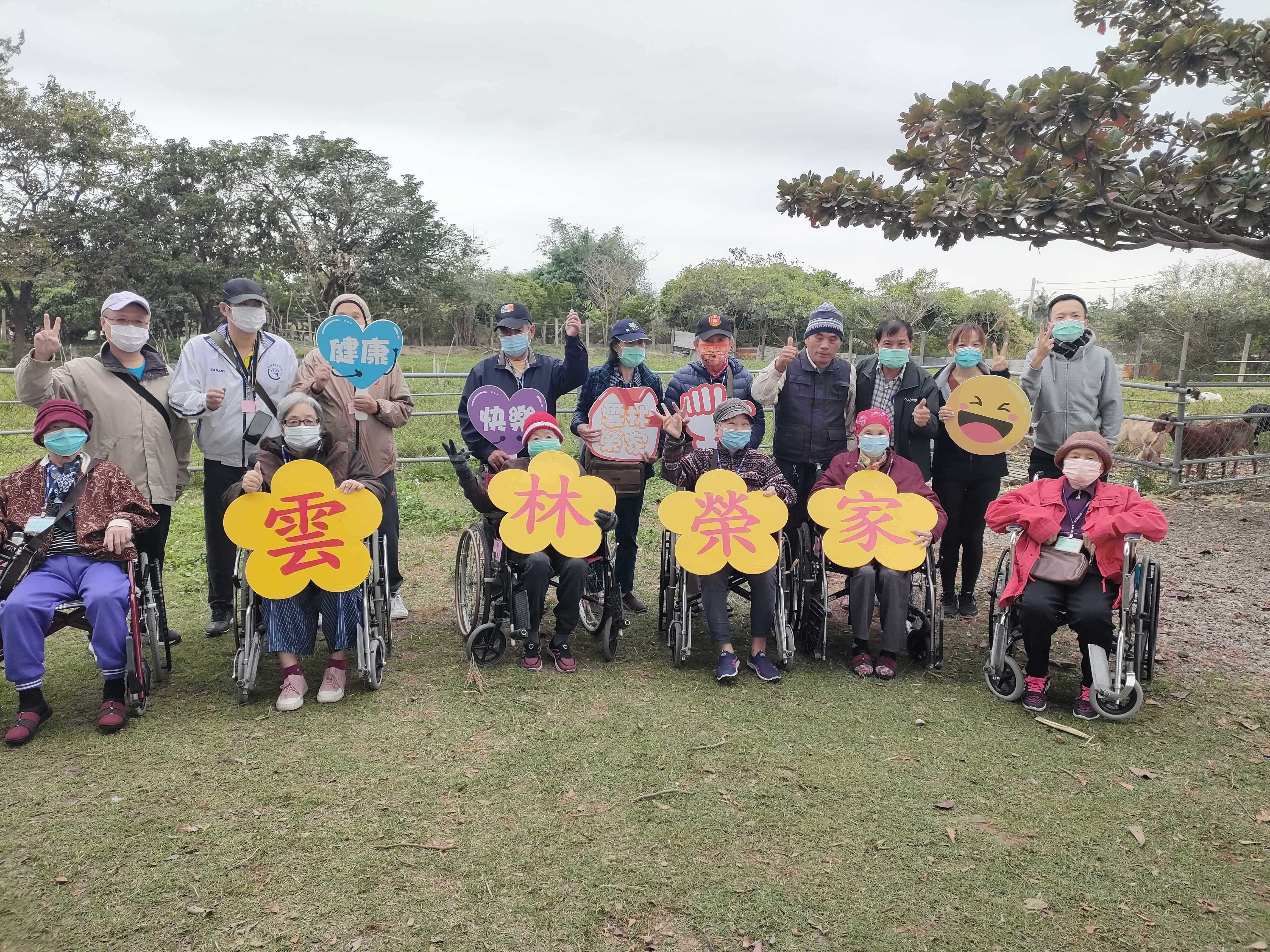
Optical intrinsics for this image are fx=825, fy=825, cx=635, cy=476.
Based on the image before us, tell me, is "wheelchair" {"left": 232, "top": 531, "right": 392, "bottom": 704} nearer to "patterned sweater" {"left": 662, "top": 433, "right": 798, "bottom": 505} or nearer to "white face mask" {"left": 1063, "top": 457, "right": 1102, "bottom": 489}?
"patterned sweater" {"left": 662, "top": 433, "right": 798, "bottom": 505}

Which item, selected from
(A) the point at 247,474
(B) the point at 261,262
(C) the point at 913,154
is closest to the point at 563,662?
(A) the point at 247,474

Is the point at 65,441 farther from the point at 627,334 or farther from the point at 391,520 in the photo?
the point at 627,334

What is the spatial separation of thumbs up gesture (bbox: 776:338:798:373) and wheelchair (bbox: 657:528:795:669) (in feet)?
2.82

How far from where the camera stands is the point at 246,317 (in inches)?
150

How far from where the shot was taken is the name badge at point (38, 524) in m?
3.20

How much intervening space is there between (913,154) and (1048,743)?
3650mm

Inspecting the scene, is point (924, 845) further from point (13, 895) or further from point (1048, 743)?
point (13, 895)

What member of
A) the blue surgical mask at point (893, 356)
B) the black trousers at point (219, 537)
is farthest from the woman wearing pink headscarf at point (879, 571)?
the black trousers at point (219, 537)

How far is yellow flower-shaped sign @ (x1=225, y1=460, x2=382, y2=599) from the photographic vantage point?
3355mm

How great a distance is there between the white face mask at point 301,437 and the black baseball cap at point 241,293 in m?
0.72

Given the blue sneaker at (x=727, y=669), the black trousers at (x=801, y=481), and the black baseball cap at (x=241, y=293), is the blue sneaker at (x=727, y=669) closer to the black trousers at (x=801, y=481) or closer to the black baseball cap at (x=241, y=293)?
the black trousers at (x=801, y=481)

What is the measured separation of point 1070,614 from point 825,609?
1.03 m

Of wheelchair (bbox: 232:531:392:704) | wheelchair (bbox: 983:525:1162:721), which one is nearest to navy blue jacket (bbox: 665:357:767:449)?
wheelchair (bbox: 983:525:1162:721)

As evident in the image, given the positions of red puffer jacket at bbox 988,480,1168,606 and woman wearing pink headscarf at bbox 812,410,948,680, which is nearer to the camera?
red puffer jacket at bbox 988,480,1168,606
